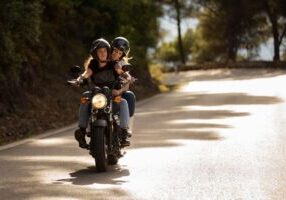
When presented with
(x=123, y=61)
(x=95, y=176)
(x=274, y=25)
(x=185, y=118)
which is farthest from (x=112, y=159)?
(x=274, y=25)

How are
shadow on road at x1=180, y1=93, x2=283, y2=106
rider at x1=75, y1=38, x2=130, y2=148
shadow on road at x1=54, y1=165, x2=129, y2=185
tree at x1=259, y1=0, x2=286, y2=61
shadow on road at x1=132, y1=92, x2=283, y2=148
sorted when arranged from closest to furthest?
shadow on road at x1=54, y1=165, x2=129, y2=185 < rider at x1=75, y1=38, x2=130, y2=148 < shadow on road at x1=132, y1=92, x2=283, y2=148 < shadow on road at x1=180, y1=93, x2=283, y2=106 < tree at x1=259, y1=0, x2=286, y2=61

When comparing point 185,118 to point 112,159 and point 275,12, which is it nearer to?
point 112,159

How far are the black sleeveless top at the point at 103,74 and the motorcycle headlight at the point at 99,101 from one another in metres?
0.70

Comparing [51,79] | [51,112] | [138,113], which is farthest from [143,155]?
[51,79]

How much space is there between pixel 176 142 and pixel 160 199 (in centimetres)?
554

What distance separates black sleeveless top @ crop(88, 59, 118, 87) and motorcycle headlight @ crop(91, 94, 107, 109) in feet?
2.30

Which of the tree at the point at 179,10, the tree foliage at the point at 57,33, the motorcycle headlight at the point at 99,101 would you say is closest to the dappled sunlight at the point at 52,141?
the tree foliage at the point at 57,33

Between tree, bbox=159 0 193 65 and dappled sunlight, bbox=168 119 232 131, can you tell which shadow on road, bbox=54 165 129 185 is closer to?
dappled sunlight, bbox=168 119 232 131

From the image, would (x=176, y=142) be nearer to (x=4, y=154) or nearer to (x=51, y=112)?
(x=4, y=154)

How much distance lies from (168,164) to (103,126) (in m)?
1.44

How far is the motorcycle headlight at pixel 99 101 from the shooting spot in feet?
32.6

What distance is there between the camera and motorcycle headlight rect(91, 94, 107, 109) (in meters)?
9.95

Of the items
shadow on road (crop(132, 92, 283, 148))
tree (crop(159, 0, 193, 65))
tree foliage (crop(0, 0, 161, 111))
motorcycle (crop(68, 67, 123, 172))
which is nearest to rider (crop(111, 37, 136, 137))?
motorcycle (crop(68, 67, 123, 172))

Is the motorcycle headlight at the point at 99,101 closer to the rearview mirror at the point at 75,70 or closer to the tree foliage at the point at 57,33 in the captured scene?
the rearview mirror at the point at 75,70
